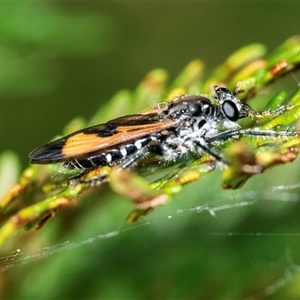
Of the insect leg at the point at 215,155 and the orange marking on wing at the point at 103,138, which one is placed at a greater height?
the orange marking on wing at the point at 103,138

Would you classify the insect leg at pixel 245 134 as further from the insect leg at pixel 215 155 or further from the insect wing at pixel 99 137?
the insect wing at pixel 99 137

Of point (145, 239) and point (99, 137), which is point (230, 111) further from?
point (145, 239)

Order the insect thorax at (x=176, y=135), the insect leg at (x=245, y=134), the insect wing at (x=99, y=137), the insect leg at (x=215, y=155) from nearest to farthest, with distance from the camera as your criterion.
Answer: the insect leg at (x=215, y=155) < the insect leg at (x=245, y=134) < the insect wing at (x=99, y=137) < the insect thorax at (x=176, y=135)

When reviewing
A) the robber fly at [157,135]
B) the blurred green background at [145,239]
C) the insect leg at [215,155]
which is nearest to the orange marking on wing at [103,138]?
the robber fly at [157,135]

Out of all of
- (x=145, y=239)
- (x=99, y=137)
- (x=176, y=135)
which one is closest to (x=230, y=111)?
(x=176, y=135)

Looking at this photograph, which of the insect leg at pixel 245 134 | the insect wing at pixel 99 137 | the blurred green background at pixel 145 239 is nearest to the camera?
the insect leg at pixel 245 134

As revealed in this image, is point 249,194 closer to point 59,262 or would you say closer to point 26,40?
point 59,262

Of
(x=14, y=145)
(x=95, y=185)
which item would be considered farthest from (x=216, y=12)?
(x=95, y=185)

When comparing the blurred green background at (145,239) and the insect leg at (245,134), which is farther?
the blurred green background at (145,239)
